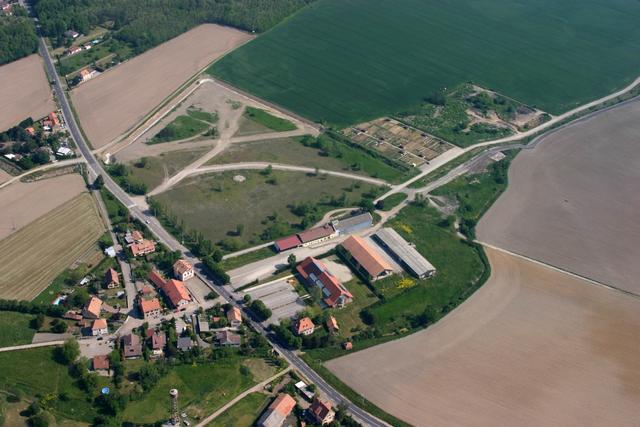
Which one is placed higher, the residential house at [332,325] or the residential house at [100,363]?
the residential house at [100,363]

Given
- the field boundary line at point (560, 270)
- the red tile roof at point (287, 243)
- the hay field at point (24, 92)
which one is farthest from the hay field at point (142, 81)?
the field boundary line at point (560, 270)

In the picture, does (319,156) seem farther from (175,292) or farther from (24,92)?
(24,92)

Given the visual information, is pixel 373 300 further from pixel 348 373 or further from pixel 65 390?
pixel 65 390

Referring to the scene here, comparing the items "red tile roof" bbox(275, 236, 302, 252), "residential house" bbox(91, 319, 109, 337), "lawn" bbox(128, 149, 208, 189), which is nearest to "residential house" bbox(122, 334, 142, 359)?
"residential house" bbox(91, 319, 109, 337)

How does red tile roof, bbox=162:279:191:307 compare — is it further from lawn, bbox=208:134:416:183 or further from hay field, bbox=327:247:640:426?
lawn, bbox=208:134:416:183

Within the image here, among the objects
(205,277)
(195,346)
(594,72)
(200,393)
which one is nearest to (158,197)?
(205,277)

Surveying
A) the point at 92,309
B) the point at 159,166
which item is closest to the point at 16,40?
the point at 159,166

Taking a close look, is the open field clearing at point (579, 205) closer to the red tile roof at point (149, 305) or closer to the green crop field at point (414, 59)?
the green crop field at point (414, 59)
